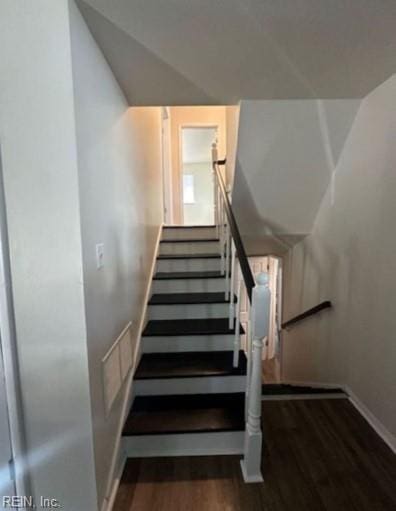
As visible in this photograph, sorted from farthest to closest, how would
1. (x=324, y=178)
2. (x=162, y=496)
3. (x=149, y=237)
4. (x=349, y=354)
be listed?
(x=149, y=237), (x=324, y=178), (x=349, y=354), (x=162, y=496)

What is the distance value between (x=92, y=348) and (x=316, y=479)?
1414 mm

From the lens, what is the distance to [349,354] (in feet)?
8.24

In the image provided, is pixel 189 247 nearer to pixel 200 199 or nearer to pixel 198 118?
pixel 198 118

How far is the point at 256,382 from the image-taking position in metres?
1.70

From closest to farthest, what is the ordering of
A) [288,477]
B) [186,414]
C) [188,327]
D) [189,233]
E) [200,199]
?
[288,477] → [186,414] → [188,327] → [189,233] → [200,199]

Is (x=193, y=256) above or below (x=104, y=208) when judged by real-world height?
below

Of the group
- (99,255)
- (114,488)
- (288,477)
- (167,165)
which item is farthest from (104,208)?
(167,165)

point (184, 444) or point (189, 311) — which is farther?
point (189, 311)

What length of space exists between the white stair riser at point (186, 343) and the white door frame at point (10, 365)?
129 centimetres

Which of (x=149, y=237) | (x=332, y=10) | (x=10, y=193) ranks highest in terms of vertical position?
(x=332, y=10)

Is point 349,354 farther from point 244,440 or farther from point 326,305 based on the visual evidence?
point 244,440

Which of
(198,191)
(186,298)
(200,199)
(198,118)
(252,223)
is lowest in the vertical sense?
(186,298)

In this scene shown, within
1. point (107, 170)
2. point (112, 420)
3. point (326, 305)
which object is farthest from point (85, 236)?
point (326, 305)

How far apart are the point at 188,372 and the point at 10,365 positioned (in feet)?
4.13
